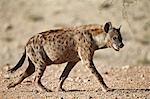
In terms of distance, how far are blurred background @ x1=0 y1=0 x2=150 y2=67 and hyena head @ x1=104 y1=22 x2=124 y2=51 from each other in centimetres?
864

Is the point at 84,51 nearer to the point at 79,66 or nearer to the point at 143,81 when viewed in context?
the point at 143,81

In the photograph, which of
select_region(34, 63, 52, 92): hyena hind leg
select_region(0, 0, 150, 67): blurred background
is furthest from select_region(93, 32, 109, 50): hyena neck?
select_region(0, 0, 150, 67): blurred background

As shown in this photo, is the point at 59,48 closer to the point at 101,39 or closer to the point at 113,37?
the point at 101,39

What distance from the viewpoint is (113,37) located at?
573 inches

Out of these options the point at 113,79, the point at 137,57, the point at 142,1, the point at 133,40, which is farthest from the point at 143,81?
the point at 142,1

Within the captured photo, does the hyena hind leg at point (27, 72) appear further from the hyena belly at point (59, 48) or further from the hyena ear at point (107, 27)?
the hyena ear at point (107, 27)

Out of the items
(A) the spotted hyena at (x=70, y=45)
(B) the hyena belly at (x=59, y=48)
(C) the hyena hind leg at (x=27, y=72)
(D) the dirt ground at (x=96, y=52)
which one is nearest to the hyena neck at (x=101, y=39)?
(A) the spotted hyena at (x=70, y=45)

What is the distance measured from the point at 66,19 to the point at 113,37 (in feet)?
40.9

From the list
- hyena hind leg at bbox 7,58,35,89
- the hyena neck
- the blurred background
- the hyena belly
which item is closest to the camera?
the hyena belly

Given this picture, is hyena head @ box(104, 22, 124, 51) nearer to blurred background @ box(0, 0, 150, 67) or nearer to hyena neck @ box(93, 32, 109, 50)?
hyena neck @ box(93, 32, 109, 50)

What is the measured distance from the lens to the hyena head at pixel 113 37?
14539mm

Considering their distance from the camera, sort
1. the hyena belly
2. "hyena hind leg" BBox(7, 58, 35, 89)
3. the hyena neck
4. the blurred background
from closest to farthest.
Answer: the hyena belly < the hyena neck < "hyena hind leg" BBox(7, 58, 35, 89) < the blurred background

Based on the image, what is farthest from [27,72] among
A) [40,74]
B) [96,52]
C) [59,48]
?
[96,52]

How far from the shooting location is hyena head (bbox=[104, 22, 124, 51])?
14.5 metres
